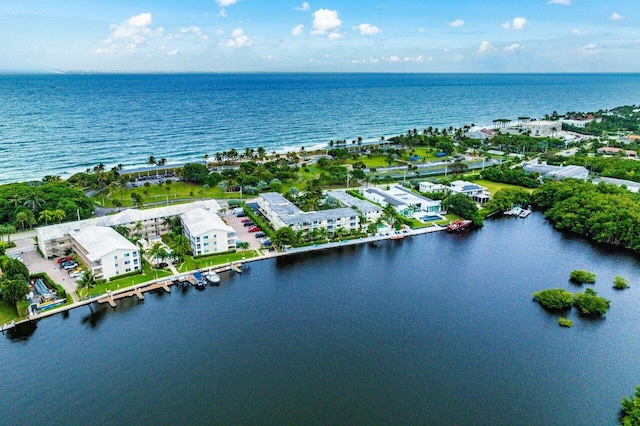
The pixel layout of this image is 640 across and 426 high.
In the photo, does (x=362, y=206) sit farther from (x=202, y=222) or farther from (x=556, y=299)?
(x=556, y=299)

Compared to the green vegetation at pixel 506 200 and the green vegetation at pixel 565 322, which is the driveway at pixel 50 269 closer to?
the green vegetation at pixel 565 322

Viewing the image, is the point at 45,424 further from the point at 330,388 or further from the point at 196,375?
the point at 330,388

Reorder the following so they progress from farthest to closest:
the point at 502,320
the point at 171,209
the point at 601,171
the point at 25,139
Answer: the point at 25,139, the point at 601,171, the point at 171,209, the point at 502,320

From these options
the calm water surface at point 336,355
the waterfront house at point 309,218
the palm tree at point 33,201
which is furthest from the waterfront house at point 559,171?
the palm tree at point 33,201

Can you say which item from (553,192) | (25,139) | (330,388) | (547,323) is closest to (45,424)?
(330,388)

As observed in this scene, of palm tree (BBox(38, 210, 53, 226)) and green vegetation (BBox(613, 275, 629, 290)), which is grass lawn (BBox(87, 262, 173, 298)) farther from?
green vegetation (BBox(613, 275, 629, 290))
